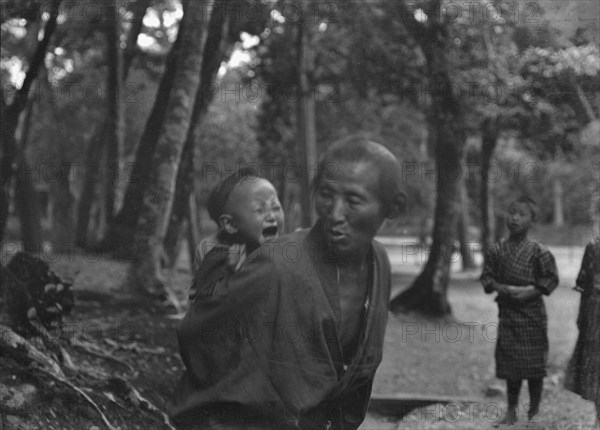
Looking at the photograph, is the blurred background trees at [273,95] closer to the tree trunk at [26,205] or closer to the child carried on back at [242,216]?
the tree trunk at [26,205]

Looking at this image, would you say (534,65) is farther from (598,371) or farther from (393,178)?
(393,178)

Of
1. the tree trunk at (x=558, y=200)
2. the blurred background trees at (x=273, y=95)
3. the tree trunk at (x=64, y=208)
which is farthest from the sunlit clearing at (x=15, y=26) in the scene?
the tree trunk at (x=558, y=200)

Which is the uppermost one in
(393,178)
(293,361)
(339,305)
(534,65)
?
(534,65)

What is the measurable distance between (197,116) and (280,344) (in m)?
8.59

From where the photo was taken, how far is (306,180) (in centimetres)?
1335

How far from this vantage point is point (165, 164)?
332 inches

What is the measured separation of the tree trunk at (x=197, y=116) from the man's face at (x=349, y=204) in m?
6.98

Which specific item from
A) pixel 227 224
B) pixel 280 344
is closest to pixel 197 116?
pixel 227 224

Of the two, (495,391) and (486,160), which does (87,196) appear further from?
(486,160)

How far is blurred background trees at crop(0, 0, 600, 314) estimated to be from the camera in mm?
8641

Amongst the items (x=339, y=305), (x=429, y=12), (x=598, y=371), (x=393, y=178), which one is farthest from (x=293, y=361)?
(x=429, y=12)

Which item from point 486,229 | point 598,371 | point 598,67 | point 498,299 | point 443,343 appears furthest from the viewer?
point 486,229

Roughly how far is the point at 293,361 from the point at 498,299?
157 inches

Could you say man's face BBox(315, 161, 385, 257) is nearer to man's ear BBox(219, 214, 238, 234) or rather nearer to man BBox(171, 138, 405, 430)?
man BBox(171, 138, 405, 430)
